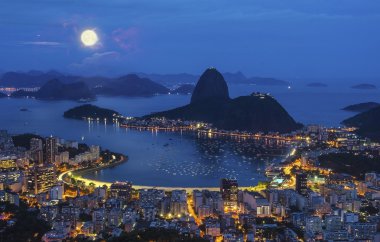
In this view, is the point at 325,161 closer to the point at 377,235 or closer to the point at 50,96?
the point at 377,235

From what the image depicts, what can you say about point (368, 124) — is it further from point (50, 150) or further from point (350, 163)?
point (50, 150)

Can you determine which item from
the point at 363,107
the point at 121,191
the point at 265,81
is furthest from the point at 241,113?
the point at 265,81

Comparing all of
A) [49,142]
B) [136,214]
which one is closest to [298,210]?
[136,214]

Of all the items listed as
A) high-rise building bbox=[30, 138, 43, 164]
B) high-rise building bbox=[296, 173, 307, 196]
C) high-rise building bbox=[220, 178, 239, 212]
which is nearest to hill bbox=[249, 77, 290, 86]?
high-rise building bbox=[30, 138, 43, 164]

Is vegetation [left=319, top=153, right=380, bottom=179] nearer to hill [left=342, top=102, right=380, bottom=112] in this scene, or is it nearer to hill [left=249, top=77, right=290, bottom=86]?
hill [left=342, top=102, right=380, bottom=112]

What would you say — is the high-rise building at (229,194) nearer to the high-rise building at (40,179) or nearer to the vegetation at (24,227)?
the vegetation at (24,227)

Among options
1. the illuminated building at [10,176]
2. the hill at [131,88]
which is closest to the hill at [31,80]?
the hill at [131,88]
